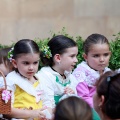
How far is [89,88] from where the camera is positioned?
6586mm

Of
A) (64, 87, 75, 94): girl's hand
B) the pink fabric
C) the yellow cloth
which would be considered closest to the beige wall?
the pink fabric

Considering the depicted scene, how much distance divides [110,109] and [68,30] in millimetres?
6762

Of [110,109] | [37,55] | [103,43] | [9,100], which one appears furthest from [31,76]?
[110,109]

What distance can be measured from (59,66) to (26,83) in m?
0.64

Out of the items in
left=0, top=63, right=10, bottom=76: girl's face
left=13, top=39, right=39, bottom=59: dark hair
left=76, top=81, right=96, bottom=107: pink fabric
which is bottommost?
left=76, top=81, right=96, bottom=107: pink fabric

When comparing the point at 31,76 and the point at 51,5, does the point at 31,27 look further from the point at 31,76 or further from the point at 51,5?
the point at 31,76

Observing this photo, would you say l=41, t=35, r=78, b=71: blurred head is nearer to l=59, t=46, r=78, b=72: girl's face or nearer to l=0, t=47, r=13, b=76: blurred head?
l=59, t=46, r=78, b=72: girl's face

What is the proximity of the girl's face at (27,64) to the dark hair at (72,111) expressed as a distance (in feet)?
5.98

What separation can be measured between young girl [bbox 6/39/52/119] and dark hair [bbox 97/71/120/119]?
A: 4.30 feet

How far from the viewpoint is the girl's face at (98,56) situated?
258 inches

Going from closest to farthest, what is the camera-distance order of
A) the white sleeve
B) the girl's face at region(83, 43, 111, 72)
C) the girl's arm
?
the girl's arm, the white sleeve, the girl's face at region(83, 43, 111, 72)

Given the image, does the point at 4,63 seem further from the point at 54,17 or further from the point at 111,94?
the point at 54,17

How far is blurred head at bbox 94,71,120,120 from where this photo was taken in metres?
4.20

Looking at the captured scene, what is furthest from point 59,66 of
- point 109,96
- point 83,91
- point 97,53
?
point 109,96
